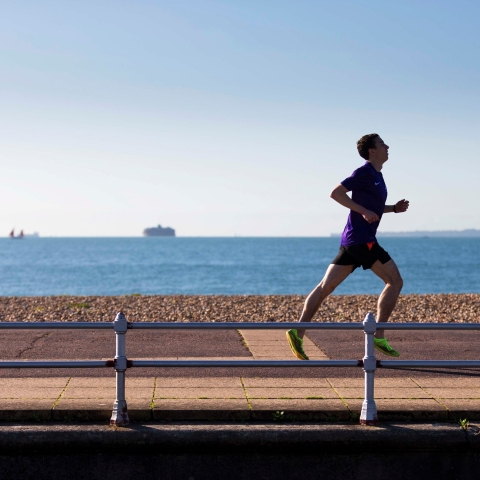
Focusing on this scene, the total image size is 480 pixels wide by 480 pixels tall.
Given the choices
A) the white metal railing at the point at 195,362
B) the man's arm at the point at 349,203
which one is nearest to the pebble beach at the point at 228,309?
the man's arm at the point at 349,203

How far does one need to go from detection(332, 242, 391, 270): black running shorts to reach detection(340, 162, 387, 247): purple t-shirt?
0.26 feet

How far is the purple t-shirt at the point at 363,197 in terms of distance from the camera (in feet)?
21.2

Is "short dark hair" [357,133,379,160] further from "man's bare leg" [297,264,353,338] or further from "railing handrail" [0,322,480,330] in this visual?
"railing handrail" [0,322,480,330]

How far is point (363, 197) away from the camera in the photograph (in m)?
6.55

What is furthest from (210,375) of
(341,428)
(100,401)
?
(341,428)

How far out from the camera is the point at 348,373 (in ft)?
21.1

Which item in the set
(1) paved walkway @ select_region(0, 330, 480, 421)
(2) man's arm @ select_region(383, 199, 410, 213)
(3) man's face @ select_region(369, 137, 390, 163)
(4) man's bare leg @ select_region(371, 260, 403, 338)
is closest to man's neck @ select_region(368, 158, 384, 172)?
(3) man's face @ select_region(369, 137, 390, 163)

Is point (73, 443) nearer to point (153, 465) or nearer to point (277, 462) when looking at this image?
point (153, 465)

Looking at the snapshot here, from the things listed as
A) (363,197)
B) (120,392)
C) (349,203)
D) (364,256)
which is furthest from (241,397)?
(363,197)

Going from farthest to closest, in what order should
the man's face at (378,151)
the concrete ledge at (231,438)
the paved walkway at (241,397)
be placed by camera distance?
the man's face at (378,151)
the paved walkway at (241,397)
the concrete ledge at (231,438)

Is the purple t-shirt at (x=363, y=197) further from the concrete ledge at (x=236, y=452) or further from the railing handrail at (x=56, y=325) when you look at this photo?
the railing handrail at (x=56, y=325)

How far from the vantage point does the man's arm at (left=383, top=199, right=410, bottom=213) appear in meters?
6.89

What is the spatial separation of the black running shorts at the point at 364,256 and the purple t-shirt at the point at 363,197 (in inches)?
3.1

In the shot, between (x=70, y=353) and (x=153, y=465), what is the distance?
3.50 m
